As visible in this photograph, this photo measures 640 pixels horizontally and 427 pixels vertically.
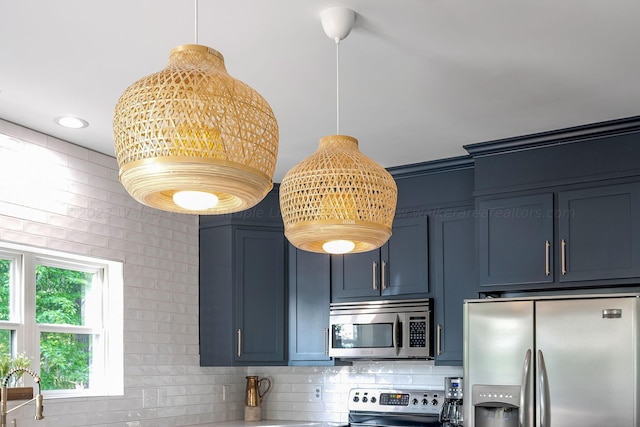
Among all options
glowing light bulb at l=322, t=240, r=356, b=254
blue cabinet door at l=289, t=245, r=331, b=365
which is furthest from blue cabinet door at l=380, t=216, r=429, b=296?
glowing light bulb at l=322, t=240, r=356, b=254

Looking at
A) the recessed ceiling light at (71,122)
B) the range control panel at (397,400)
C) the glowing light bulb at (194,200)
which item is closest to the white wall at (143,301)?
the range control panel at (397,400)

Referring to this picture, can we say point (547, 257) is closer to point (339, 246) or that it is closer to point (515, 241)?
point (515, 241)

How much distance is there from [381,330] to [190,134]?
11.4 ft

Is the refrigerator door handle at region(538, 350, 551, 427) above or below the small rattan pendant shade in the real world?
below

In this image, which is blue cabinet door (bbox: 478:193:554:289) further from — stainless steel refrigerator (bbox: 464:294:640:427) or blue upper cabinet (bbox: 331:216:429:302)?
blue upper cabinet (bbox: 331:216:429:302)

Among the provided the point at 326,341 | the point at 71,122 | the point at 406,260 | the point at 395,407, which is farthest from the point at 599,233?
the point at 71,122

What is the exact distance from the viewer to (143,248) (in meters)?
5.05

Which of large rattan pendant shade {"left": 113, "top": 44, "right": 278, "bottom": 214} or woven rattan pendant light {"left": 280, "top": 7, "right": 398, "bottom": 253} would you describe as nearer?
large rattan pendant shade {"left": 113, "top": 44, "right": 278, "bottom": 214}

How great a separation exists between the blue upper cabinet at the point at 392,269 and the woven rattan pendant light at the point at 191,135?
3.24 metres

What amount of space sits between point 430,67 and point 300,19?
73cm

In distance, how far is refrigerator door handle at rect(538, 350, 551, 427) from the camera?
12.9 feet

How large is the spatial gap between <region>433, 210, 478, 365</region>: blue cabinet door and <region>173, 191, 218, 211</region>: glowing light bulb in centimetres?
299

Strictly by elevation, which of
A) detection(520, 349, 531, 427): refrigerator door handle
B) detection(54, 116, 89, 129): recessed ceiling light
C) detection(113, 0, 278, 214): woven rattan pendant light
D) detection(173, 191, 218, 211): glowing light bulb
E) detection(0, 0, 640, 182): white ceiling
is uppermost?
detection(0, 0, 640, 182): white ceiling

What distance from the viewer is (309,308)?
544 centimetres
